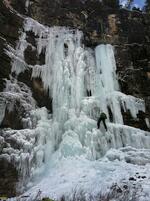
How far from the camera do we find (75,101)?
13.5 m

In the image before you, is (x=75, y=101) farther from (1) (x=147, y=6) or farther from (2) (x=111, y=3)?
(1) (x=147, y=6)

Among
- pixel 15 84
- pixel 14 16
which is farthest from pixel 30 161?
pixel 14 16

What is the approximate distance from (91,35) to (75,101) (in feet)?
18.9

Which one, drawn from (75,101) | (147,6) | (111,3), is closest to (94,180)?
(75,101)

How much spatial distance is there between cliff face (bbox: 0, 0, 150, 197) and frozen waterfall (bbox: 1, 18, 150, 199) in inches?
16.9

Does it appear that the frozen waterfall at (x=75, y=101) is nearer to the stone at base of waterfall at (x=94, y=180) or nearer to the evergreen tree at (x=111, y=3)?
the stone at base of waterfall at (x=94, y=180)

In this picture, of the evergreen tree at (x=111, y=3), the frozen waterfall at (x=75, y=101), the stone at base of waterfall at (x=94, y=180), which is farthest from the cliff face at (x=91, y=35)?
the stone at base of waterfall at (x=94, y=180)

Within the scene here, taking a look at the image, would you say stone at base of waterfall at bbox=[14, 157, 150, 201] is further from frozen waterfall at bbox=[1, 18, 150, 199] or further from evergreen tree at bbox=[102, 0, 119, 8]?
evergreen tree at bbox=[102, 0, 119, 8]

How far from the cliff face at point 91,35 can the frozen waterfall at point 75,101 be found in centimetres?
43

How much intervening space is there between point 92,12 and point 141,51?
14.2ft

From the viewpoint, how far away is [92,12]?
19.2 meters

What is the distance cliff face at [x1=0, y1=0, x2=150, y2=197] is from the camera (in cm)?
1377

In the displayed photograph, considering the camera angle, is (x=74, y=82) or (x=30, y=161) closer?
(x=30, y=161)

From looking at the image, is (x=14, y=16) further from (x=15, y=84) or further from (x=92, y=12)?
(x=92, y=12)
